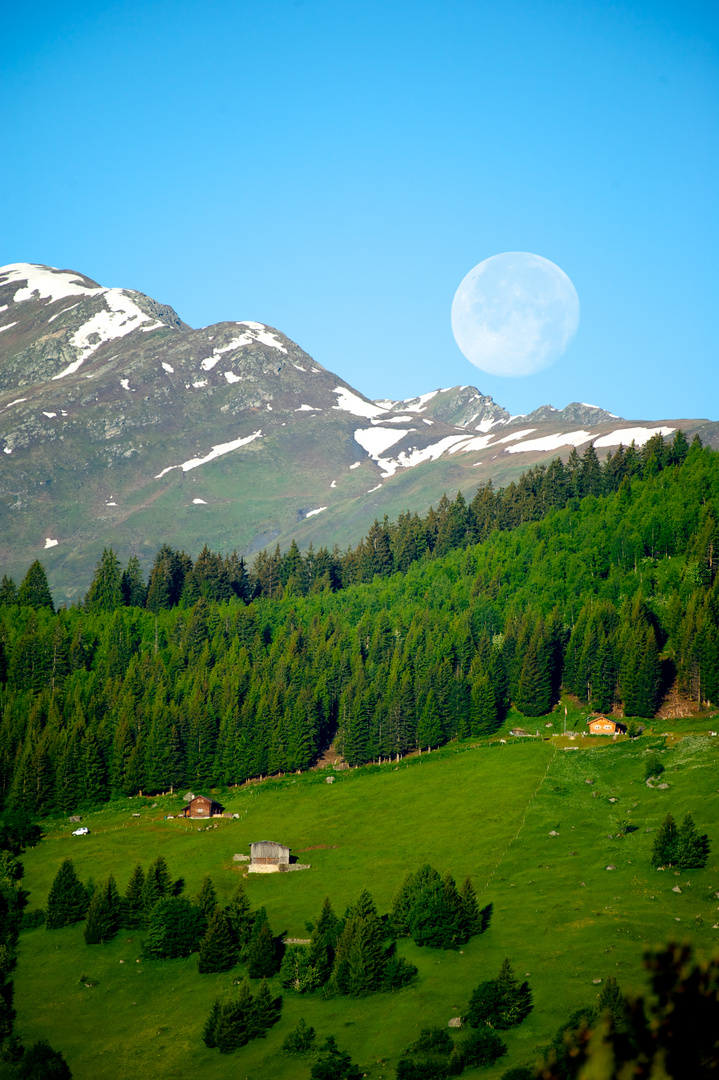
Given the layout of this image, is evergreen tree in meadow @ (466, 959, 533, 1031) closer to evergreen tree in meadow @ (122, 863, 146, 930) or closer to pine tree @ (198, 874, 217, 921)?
pine tree @ (198, 874, 217, 921)

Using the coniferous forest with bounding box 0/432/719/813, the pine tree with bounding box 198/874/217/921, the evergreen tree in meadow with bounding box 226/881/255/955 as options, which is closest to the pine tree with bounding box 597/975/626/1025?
the evergreen tree in meadow with bounding box 226/881/255/955

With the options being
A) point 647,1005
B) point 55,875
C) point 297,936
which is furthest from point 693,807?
point 647,1005

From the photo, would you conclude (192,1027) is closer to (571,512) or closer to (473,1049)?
(473,1049)

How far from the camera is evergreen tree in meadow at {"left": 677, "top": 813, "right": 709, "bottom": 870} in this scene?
3159 inches

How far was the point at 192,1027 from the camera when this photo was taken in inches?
2675

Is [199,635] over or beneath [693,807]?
over

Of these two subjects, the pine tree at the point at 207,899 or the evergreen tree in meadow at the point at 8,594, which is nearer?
the pine tree at the point at 207,899

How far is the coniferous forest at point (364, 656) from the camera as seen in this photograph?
436ft

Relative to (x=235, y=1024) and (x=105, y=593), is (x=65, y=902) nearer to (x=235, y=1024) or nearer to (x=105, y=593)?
(x=235, y=1024)

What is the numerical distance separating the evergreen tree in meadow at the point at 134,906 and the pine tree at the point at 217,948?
11165 mm

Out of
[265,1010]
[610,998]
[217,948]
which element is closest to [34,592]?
[217,948]

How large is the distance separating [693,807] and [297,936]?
38.4m

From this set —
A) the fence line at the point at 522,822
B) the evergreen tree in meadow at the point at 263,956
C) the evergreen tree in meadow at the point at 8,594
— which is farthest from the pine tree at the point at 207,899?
the evergreen tree in meadow at the point at 8,594

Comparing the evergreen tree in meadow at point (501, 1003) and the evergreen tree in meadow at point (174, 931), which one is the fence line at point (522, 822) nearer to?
the evergreen tree in meadow at point (501, 1003)
